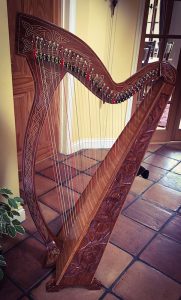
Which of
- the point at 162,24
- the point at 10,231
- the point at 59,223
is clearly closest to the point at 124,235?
the point at 59,223

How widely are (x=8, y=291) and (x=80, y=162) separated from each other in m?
1.52

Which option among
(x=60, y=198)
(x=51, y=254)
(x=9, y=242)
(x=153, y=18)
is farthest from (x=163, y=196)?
(x=153, y=18)

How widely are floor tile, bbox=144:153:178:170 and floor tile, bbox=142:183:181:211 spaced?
0.41 m

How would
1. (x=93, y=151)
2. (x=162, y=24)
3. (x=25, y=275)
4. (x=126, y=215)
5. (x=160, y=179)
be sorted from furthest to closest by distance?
(x=93, y=151) → (x=162, y=24) → (x=160, y=179) → (x=126, y=215) → (x=25, y=275)

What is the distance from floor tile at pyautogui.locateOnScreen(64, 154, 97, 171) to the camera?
8.39 ft

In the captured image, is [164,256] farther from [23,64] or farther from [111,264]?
[23,64]

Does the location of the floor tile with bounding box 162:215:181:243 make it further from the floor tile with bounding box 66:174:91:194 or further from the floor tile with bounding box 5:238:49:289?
the floor tile with bounding box 5:238:49:289

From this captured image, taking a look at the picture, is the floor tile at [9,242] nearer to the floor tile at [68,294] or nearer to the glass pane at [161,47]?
the floor tile at [68,294]

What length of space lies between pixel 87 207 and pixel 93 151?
163cm

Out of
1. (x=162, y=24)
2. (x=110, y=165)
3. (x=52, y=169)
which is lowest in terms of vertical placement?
(x=52, y=169)

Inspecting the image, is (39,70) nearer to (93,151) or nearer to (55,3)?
(55,3)

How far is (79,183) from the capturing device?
2262 mm

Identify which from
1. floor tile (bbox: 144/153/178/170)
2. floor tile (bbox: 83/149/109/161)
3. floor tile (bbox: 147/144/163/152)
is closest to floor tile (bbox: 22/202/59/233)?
floor tile (bbox: 83/149/109/161)

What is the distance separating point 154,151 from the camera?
295 cm
